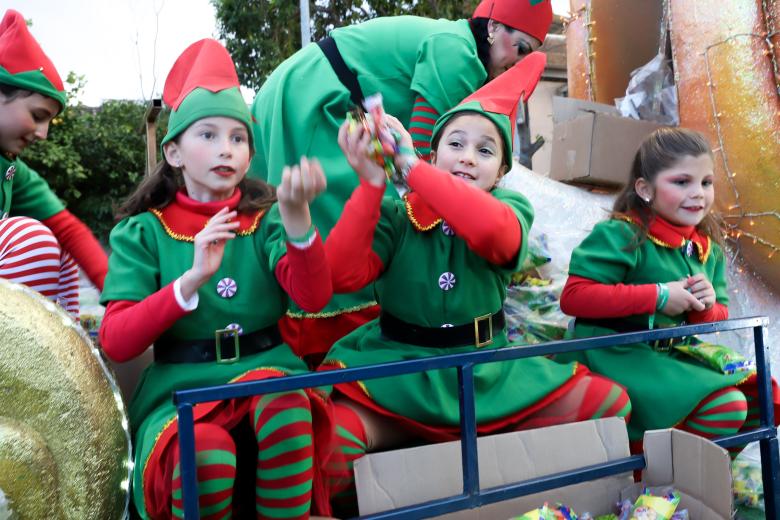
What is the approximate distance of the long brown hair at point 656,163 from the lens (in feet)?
7.20

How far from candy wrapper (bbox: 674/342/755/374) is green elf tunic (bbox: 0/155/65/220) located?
1.84 metres

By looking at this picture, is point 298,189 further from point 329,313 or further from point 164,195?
point 329,313

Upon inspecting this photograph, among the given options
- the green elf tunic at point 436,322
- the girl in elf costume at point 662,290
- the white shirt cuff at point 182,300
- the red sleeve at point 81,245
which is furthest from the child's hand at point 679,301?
the red sleeve at point 81,245

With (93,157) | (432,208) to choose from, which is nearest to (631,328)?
(432,208)

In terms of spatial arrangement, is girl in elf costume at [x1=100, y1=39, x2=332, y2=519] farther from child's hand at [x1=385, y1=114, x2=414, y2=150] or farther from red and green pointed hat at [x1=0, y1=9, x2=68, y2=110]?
red and green pointed hat at [x1=0, y1=9, x2=68, y2=110]

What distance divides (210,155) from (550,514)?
3.39ft

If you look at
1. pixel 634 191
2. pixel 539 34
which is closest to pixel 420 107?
pixel 539 34

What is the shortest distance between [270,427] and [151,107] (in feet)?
5.58

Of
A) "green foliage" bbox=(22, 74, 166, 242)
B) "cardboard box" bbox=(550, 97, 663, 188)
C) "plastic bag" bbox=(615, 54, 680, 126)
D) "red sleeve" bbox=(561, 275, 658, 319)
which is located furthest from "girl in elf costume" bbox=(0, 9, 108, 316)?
"green foliage" bbox=(22, 74, 166, 242)

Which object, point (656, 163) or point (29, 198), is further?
point (656, 163)

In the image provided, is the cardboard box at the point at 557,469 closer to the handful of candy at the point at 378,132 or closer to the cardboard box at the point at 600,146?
the handful of candy at the point at 378,132

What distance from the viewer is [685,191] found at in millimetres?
2170

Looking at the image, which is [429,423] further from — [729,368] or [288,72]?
[288,72]

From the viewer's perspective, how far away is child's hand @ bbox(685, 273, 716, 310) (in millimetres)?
2043
